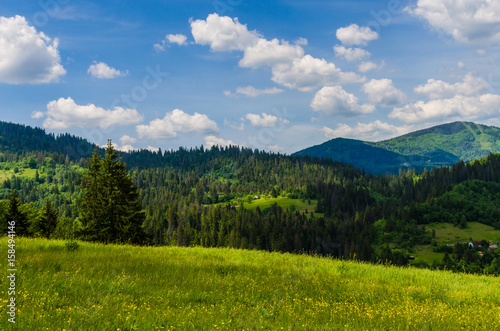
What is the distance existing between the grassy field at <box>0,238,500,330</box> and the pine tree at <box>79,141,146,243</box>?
73.8 ft

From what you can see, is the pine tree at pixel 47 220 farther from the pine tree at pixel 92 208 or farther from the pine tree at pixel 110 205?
the pine tree at pixel 110 205

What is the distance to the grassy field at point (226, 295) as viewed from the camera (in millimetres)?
7477

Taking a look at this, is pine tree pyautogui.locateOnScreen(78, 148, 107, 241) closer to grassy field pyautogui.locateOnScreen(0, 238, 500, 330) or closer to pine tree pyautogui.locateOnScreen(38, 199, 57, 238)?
grassy field pyautogui.locateOnScreen(0, 238, 500, 330)

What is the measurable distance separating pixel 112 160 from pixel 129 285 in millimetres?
34034

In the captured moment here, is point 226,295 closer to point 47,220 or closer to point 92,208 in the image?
point 92,208

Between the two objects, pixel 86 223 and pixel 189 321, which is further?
pixel 86 223

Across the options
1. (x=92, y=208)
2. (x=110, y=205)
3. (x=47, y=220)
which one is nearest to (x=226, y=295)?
(x=110, y=205)

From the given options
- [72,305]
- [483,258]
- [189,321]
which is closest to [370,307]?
[189,321]

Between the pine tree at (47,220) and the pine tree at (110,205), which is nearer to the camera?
the pine tree at (110,205)

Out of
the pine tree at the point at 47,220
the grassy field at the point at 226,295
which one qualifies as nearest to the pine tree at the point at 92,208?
the grassy field at the point at 226,295

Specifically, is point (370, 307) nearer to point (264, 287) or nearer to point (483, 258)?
point (264, 287)

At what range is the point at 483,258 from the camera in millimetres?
179125

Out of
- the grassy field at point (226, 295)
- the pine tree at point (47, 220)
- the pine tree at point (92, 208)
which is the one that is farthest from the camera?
the pine tree at point (47, 220)

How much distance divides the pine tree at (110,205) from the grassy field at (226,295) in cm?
2250
